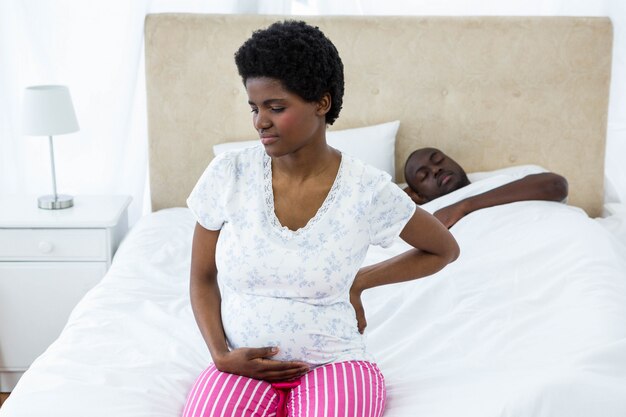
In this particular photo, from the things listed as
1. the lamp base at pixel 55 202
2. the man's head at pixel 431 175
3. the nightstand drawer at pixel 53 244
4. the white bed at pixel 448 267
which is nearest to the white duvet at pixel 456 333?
the white bed at pixel 448 267

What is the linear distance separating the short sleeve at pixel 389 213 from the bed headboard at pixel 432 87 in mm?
1455

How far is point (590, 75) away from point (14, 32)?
2.12 m

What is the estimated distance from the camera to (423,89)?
2898 millimetres

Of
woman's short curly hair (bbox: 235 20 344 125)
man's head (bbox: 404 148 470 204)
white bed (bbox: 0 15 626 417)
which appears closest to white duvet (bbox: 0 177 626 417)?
white bed (bbox: 0 15 626 417)

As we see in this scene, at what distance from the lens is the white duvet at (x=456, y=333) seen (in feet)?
4.80

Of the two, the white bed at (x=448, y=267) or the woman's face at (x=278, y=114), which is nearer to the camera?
the woman's face at (x=278, y=114)

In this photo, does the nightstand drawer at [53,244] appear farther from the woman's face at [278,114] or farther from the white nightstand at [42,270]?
the woman's face at [278,114]

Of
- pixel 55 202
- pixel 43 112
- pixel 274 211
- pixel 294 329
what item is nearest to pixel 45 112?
pixel 43 112

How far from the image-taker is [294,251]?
4.67 feet

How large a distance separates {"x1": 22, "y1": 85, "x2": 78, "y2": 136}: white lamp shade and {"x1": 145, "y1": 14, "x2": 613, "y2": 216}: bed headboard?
38cm

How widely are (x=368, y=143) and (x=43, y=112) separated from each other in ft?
3.61

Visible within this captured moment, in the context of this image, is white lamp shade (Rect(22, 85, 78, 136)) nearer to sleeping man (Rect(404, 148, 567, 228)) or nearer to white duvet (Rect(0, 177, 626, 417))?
white duvet (Rect(0, 177, 626, 417))

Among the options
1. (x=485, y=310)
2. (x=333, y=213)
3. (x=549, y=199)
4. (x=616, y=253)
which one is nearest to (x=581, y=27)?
(x=549, y=199)

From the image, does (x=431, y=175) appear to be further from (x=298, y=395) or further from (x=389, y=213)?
(x=298, y=395)
